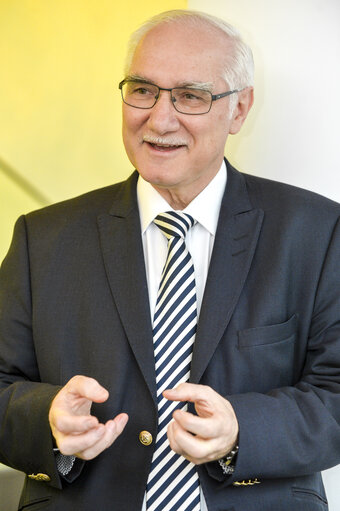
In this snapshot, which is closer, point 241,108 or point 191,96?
point 191,96

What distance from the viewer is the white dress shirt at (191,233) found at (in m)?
1.97

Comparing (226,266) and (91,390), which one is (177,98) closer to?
(226,266)

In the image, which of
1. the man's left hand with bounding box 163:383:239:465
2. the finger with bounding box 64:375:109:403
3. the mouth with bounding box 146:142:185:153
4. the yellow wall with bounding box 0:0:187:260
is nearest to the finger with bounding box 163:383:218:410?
the man's left hand with bounding box 163:383:239:465

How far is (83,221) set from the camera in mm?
2070

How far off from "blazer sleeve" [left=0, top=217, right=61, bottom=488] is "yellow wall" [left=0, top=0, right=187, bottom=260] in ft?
2.49

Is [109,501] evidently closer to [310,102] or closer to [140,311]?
[140,311]

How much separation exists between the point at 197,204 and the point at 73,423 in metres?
0.66

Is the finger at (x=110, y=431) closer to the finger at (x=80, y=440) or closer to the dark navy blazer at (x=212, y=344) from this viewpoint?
the finger at (x=80, y=440)

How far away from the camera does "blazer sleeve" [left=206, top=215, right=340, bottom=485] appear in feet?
5.56

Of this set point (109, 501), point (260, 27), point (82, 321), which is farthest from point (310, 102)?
point (109, 501)

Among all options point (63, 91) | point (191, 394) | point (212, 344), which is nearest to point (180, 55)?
point (212, 344)

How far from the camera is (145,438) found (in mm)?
1822

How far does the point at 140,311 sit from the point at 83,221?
33 centimetres

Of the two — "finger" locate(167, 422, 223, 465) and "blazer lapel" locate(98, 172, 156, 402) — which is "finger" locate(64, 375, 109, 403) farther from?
"blazer lapel" locate(98, 172, 156, 402)
